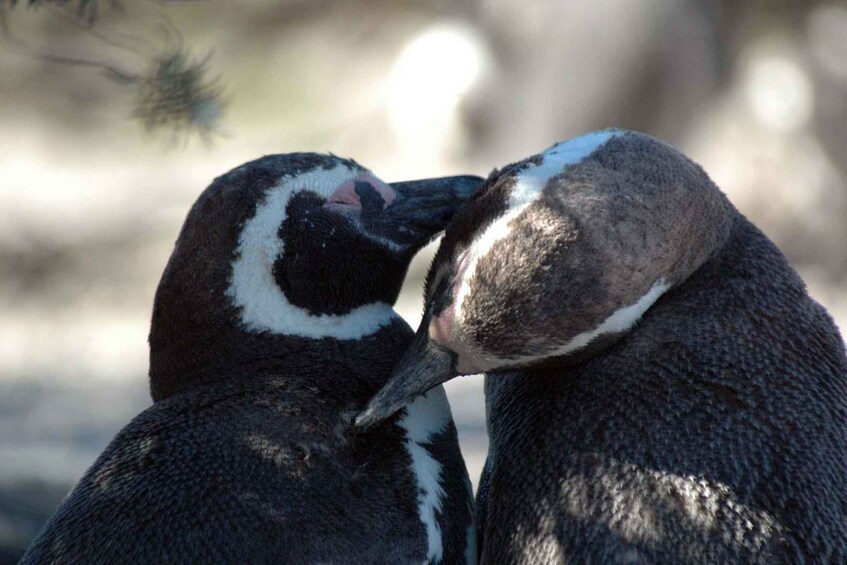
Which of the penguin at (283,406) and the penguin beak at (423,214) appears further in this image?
the penguin beak at (423,214)

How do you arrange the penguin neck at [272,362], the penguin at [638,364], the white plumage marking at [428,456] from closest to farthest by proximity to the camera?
1. the penguin at [638,364]
2. the white plumage marking at [428,456]
3. the penguin neck at [272,362]

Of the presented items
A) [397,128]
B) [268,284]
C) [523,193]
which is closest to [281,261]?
[268,284]

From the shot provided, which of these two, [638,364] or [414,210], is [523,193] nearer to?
[638,364]

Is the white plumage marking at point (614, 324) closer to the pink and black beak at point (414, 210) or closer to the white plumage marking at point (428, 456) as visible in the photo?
the white plumage marking at point (428, 456)

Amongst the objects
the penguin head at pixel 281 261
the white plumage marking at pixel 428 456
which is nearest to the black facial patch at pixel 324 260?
the penguin head at pixel 281 261

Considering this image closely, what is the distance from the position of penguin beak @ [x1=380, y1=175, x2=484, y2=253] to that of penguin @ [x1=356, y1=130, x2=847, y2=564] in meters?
0.37

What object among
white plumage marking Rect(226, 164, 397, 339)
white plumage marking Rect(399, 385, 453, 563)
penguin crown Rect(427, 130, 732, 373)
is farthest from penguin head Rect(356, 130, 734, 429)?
white plumage marking Rect(226, 164, 397, 339)

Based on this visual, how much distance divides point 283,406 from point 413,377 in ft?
0.73

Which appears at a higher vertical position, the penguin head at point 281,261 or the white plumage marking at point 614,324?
the penguin head at point 281,261

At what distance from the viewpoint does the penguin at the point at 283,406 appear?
155cm

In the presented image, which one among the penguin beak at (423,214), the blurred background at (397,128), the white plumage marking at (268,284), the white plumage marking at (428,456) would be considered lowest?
the white plumage marking at (428,456)

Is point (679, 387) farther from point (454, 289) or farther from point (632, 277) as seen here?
point (454, 289)

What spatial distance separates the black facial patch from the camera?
1.94m

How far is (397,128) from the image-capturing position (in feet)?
19.9
